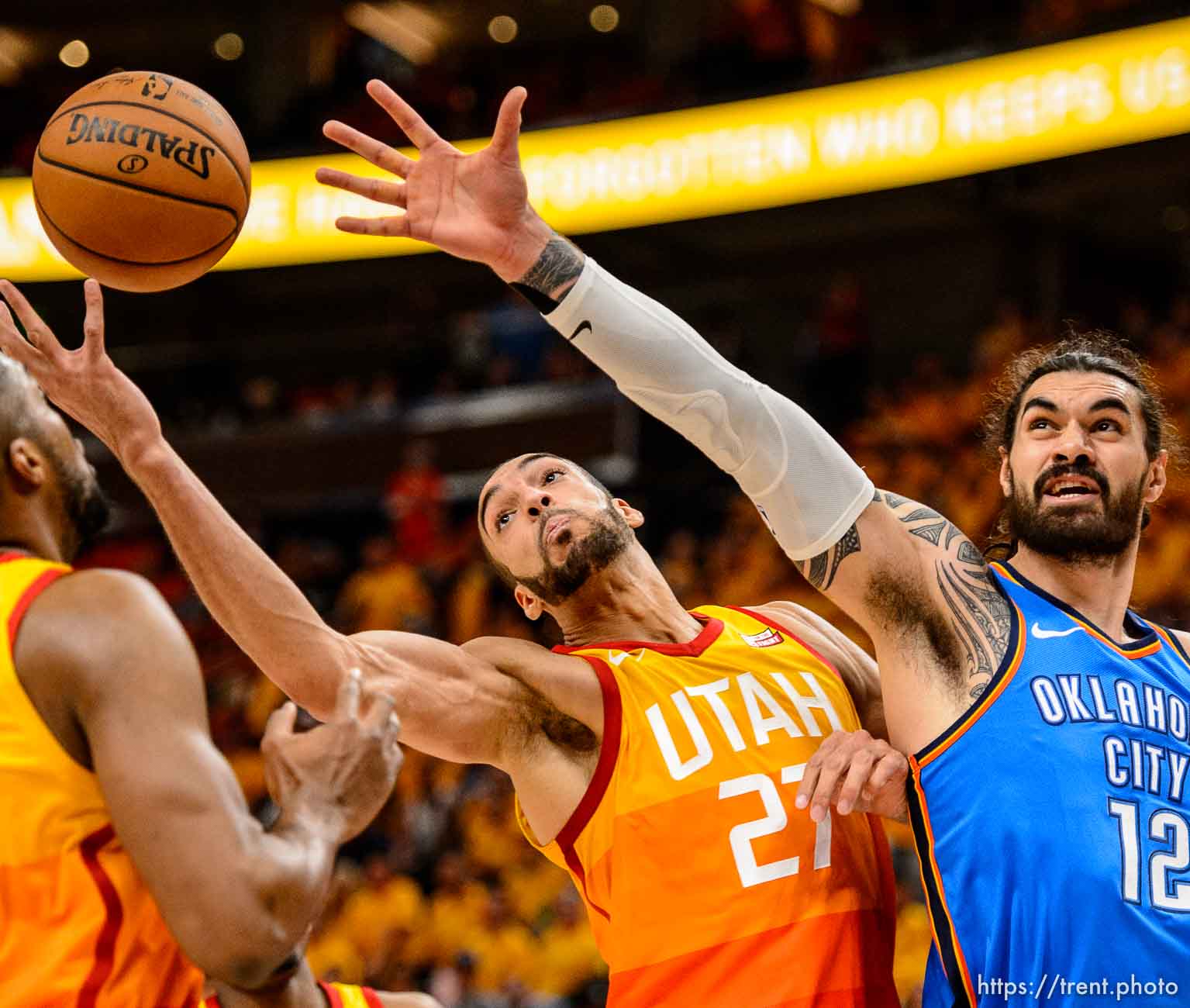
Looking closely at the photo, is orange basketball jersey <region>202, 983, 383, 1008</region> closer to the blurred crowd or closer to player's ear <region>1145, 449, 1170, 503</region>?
player's ear <region>1145, 449, 1170, 503</region>

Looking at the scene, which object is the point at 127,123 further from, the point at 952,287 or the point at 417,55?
the point at 417,55

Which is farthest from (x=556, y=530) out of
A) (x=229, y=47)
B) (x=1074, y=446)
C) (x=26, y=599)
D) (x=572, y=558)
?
(x=229, y=47)

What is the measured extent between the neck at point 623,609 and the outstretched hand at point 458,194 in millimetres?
1178

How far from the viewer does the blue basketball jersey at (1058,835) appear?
289 cm

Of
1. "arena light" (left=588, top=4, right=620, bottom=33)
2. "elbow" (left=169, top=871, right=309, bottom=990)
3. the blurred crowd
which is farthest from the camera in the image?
"arena light" (left=588, top=4, right=620, bottom=33)

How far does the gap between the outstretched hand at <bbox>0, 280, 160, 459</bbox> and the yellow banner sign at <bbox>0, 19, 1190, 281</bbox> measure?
31.5 feet

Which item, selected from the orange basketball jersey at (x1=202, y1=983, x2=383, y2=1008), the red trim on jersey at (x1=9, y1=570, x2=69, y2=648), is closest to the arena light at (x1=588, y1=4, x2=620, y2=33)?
the orange basketball jersey at (x1=202, y1=983, x2=383, y2=1008)

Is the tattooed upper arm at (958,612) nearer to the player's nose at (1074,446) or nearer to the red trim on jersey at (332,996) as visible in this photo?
the player's nose at (1074,446)

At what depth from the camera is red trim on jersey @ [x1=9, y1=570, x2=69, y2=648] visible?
6.83 feet

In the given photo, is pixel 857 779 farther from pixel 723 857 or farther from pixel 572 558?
pixel 572 558

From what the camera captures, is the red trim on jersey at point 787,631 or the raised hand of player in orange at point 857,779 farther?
the red trim on jersey at point 787,631

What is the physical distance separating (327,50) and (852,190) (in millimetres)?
8980

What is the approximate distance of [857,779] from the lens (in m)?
3.02

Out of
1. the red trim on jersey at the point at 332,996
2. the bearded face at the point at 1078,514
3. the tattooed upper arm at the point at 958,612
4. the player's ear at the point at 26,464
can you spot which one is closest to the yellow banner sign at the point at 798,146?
the bearded face at the point at 1078,514
